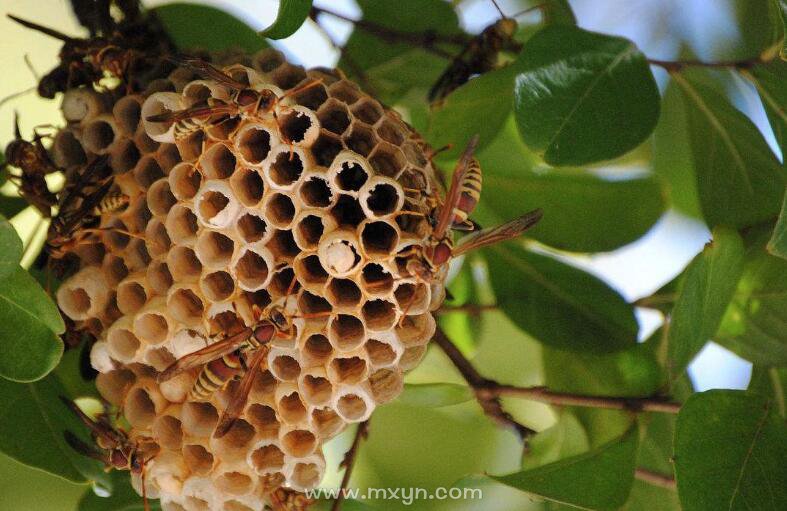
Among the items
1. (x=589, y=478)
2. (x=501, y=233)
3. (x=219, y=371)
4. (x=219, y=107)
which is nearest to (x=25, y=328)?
(x=219, y=371)

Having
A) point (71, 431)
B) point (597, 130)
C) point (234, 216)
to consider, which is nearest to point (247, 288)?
point (234, 216)

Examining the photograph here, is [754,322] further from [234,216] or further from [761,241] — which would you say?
[234,216]

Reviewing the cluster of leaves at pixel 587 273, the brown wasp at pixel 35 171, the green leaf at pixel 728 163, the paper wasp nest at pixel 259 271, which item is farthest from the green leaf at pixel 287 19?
the green leaf at pixel 728 163

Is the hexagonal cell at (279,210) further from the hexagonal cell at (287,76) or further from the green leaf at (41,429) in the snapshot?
the green leaf at (41,429)

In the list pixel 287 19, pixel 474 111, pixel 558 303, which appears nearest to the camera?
pixel 287 19

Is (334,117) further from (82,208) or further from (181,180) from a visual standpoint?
(82,208)

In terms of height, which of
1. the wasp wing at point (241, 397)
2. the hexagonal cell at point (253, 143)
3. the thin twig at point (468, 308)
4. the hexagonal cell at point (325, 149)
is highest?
the hexagonal cell at point (253, 143)
